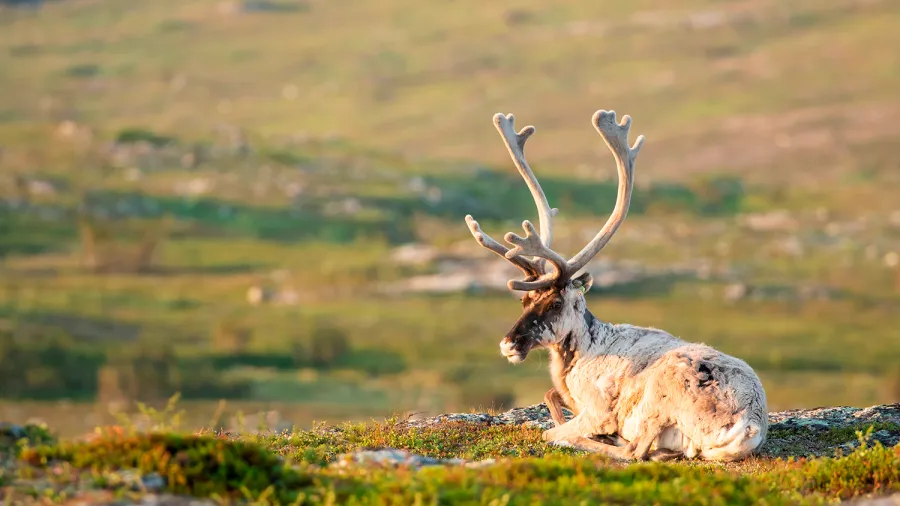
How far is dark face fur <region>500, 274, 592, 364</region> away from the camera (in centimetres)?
1731

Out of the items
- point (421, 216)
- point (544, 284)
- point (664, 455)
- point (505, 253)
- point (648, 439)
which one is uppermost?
point (505, 253)

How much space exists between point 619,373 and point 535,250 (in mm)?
1884

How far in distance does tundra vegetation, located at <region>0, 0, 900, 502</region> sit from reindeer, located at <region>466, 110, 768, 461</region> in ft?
2.50

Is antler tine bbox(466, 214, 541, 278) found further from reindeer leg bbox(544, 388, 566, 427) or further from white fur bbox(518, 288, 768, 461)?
reindeer leg bbox(544, 388, 566, 427)

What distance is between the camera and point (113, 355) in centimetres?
6097

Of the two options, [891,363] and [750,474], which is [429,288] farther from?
[750,474]

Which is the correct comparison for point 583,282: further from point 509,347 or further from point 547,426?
point 547,426

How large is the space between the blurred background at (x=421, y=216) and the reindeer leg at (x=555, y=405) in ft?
17.6

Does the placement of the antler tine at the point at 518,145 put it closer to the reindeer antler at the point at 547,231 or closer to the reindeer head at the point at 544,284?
the reindeer antler at the point at 547,231

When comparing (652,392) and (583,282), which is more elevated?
(583,282)

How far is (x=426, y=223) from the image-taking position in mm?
102188

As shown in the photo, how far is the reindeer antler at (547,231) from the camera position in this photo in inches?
677

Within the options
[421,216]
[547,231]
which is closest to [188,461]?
[547,231]

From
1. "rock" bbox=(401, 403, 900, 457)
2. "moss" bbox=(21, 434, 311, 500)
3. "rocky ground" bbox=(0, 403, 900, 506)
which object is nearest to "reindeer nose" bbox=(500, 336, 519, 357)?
"rocky ground" bbox=(0, 403, 900, 506)
